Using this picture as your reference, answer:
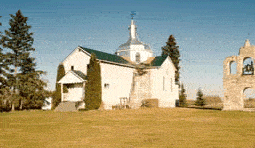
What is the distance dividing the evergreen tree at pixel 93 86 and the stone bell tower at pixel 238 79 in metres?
15.0

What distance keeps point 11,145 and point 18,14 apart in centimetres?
2664

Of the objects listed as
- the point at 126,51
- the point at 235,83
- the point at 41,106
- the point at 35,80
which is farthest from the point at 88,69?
the point at 235,83

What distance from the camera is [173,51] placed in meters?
44.5

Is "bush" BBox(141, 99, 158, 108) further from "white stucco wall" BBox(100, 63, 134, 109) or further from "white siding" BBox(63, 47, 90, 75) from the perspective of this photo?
"white siding" BBox(63, 47, 90, 75)

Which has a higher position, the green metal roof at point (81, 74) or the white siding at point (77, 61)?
the white siding at point (77, 61)

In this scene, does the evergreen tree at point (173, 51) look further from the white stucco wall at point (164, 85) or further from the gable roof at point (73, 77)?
the gable roof at point (73, 77)

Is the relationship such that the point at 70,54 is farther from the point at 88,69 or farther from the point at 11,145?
the point at 11,145

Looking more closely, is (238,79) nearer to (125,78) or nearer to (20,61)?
(125,78)

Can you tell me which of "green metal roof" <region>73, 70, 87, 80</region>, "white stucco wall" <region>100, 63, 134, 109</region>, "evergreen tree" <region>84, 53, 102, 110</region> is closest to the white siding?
"green metal roof" <region>73, 70, 87, 80</region>

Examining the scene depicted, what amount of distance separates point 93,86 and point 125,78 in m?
7.42

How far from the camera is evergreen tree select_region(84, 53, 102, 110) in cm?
2759

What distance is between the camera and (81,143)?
9.11 metres

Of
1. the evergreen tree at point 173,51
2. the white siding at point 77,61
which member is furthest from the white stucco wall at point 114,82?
the evergreen tree at point 173,51

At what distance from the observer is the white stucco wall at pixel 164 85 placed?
3488 centimetres
